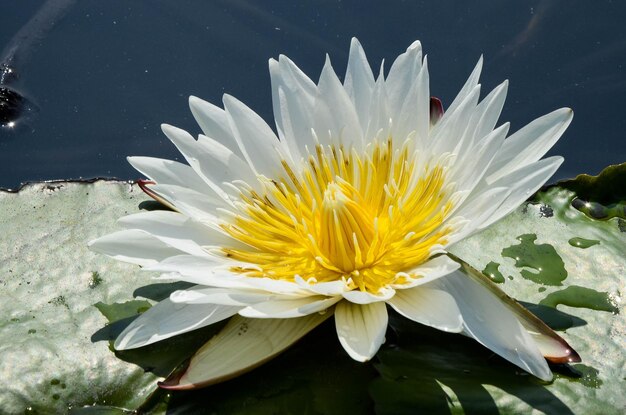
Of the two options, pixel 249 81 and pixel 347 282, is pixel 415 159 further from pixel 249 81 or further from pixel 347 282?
pixel 249 81

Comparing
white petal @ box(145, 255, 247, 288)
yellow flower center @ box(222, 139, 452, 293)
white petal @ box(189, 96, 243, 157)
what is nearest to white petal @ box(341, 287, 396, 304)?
yellow flower center @ box(222, 139, 452, 293)

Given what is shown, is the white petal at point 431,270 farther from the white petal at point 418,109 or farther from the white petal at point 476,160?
the white petal at point 418,109

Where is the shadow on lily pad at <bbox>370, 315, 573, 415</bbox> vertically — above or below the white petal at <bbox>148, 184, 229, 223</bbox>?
below

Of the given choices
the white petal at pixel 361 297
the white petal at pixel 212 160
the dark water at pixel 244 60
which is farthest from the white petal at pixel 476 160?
the dark water at pixel 244 60

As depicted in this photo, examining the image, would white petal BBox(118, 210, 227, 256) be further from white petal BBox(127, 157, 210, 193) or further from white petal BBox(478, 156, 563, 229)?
white petal BBox(478, 156, 563, 229)

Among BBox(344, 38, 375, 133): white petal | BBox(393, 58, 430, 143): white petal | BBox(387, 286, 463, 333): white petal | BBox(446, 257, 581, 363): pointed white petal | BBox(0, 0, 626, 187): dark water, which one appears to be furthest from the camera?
BBox(0, 0, 626, 187): dark water

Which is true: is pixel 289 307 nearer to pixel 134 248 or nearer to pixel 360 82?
pixel 134 248

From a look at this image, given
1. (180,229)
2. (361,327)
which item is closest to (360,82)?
(180,229)
